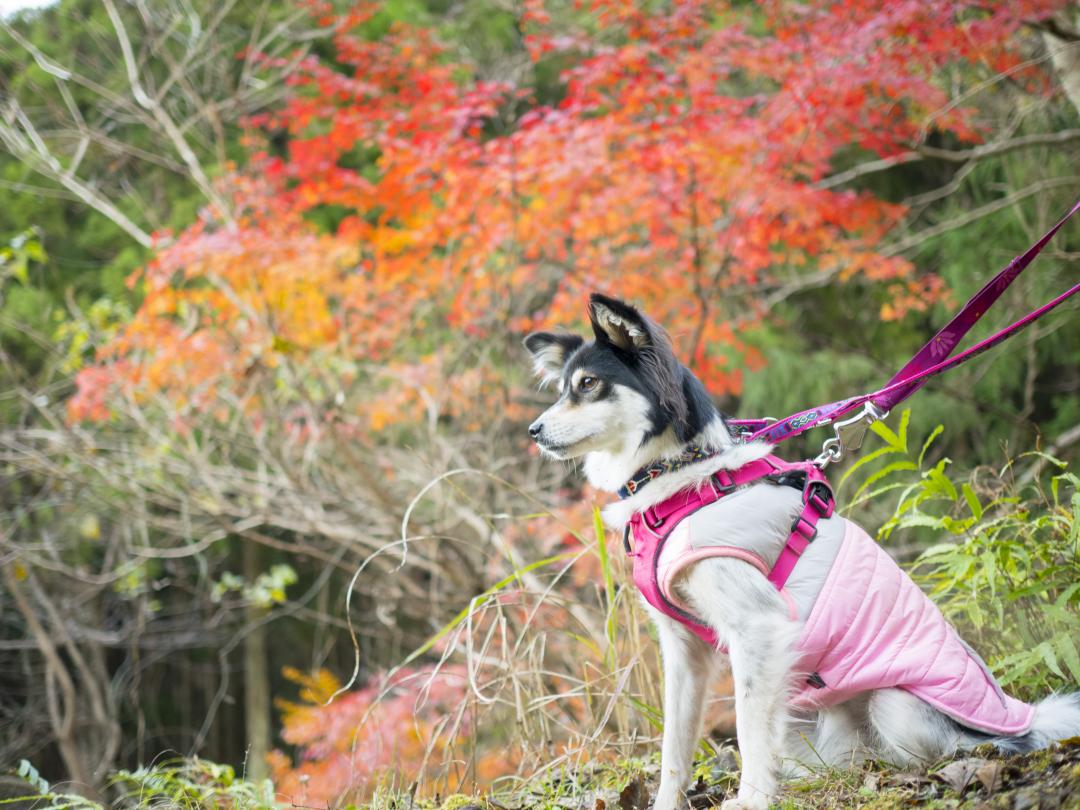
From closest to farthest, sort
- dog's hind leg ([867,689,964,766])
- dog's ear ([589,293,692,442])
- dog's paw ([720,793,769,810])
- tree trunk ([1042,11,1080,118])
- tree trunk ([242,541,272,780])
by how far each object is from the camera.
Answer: dog's paw ([720,793,769,810]), dog's hind leg ([867,689,964,766]), dog's ear ([589,293,692,442]), tree trunk ([1042,11,1080,118]), tree trunk ([242,541,272,780])

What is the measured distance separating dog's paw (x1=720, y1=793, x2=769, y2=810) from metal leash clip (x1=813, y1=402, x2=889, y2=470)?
2.99 ft

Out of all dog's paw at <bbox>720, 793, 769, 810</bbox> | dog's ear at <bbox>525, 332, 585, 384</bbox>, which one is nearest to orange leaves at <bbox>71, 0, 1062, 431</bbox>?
dog's ear at <bbox>525, 332, 585, 384</bbox>

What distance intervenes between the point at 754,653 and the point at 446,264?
5.34 meters

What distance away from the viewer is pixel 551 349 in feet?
9.81

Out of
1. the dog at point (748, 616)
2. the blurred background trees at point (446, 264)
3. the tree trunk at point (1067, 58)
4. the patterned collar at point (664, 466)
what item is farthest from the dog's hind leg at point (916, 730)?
the tree trunk at point (1067, 58)

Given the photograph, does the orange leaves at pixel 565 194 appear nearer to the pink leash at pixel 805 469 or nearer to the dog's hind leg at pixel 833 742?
the pink leash at pixel 805 469

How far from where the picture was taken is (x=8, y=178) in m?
9.63

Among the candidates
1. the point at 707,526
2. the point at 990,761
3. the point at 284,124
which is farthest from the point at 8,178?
the point at 990,761

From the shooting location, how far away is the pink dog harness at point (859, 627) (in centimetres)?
229

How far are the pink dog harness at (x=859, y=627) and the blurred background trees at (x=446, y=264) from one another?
2.59 meters

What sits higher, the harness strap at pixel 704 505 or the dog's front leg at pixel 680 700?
the harness strap at pixel 704 505

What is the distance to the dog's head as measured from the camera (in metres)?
2.56

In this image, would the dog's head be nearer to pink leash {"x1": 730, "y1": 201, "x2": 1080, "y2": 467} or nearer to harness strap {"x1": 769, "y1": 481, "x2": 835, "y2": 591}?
pink leash {"x1": 730, "y1": 201, "x2": 1080, "y2": 467}

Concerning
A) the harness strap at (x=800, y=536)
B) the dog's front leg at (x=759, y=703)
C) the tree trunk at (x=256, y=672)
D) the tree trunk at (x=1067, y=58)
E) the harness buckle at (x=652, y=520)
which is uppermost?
the tree trunk at (x=1067, y=58)
